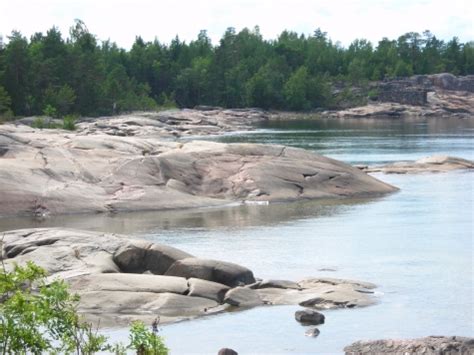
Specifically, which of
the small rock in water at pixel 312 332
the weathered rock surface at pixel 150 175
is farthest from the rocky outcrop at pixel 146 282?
the weathered rock surface at pixel 150 175

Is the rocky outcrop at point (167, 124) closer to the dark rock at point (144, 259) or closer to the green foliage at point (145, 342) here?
the dark rock at point (144, 259)

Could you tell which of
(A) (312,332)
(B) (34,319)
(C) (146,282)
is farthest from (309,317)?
(B) (34,319)

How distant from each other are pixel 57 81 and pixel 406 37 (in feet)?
326

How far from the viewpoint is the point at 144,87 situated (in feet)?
415

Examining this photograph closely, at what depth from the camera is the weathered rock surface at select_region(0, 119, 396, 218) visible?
110 feet

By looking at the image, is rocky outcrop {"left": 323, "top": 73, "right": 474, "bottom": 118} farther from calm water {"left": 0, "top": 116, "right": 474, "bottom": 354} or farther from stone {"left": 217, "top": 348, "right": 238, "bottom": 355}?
stone {"left": 217, "top": 348, "right": 238, "bottom": 355}

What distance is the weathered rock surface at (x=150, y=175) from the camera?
33438 mm

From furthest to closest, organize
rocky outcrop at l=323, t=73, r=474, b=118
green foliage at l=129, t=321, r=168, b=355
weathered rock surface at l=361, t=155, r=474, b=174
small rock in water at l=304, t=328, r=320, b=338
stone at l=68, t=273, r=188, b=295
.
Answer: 1. rocky outcrop at l=323, t=73, r=474, b=118
2. weathered rock surface at l=361, t=155, r=474, b=174
3. stone at l=68, t=273, r=188, b=295
4. small rock in water at l=304, t=328, r=320, b=338
5. green foliage at l=129, t=321, r=168, b=355

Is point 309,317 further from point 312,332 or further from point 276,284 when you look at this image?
point 276,284

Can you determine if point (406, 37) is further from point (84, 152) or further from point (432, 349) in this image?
point (432, 349)

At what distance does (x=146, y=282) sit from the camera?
67.3ft

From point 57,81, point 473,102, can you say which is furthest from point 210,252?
point 473,102

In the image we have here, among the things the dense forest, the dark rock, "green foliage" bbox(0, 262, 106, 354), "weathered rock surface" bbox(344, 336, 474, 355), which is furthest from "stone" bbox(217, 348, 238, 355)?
the dense forest

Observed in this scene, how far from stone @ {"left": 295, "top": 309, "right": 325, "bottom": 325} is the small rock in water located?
60 centimetres
